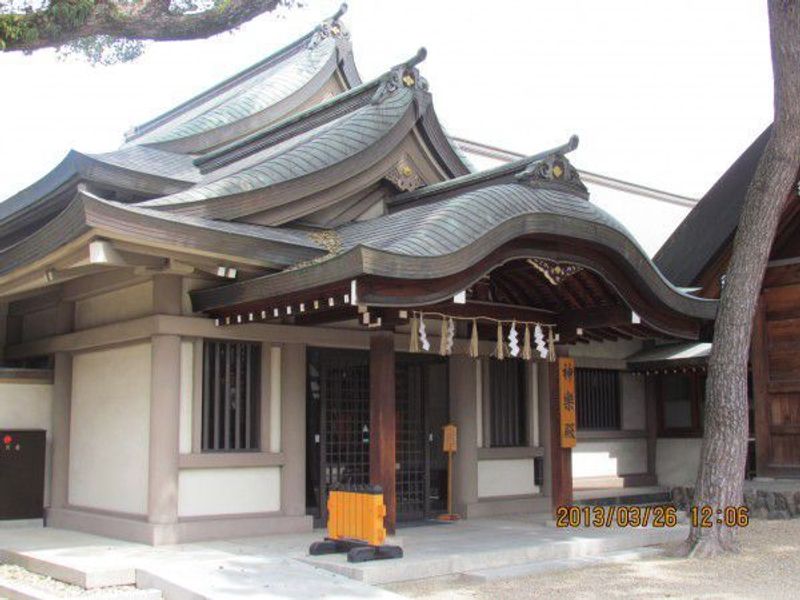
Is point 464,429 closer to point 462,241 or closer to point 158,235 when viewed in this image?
point 462,241

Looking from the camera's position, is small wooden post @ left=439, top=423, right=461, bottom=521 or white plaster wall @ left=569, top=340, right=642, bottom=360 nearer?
small wooden post @ left=439, top=423, right=461, bottom=521

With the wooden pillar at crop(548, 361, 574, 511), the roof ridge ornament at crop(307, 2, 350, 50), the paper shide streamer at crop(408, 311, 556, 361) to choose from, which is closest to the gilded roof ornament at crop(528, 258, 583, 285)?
the paper shide streamer at crop(408, 311, 556, 361)

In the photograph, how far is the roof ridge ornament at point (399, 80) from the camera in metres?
11.8

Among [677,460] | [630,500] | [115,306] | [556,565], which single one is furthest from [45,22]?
[677,460]

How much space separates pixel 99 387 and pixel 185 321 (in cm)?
216

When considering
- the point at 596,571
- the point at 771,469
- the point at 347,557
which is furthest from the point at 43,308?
the point at 771,469

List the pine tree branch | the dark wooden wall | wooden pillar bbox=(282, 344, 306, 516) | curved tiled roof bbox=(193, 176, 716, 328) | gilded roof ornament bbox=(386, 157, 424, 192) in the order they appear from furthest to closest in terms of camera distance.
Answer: the dark wooden wall, gilded roof ornament bbox=(386, 157, 424, 192), wooden pillar bbox=(282, 344, 306, 516), curved tiled roof bbox=(193, 176, 716, 328), the pine tree branch

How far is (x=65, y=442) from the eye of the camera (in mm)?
12211

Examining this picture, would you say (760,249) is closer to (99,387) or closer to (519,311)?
(519,311)

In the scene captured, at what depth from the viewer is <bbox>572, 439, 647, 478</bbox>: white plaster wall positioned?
15.3 m

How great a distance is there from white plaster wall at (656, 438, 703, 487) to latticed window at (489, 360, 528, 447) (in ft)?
13.1

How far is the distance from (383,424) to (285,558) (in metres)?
1.69

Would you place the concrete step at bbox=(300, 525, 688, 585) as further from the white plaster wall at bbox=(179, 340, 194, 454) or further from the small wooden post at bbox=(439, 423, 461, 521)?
the white plaster wall at bbox=(179, 340, 194, 454)

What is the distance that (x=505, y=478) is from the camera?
13227 mm
